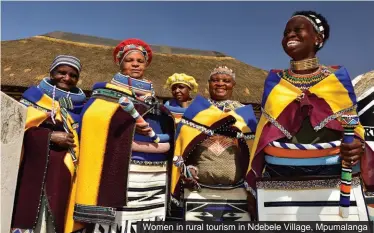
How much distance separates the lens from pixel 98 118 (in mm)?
2803

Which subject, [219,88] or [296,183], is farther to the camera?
[219,88]

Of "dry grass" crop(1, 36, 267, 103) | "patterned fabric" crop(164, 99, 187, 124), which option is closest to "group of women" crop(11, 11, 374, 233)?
"patterned fabric" crop(164, 99, 187, 124)

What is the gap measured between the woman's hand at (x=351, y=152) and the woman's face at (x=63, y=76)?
2204mm

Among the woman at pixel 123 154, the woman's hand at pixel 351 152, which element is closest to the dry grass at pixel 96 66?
the woman at pixel 123 154

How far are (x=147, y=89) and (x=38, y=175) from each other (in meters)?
1.07

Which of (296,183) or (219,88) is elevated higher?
(219,88)

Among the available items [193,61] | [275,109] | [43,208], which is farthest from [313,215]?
[193,61]

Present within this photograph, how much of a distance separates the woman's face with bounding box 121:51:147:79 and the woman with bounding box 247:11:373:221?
3.51 feet

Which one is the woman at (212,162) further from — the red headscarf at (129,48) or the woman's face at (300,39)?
the woman's face at (300,39)

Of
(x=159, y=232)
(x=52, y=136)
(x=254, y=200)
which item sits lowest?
(x=159, y=232)

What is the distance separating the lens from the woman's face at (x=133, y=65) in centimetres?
303

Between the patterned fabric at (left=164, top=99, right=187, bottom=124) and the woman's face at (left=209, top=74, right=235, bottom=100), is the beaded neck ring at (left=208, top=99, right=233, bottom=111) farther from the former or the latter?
the patterned fabric at (left=164, top=99, right=187, bottom=124)

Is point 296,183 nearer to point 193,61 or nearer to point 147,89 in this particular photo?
point 147,89

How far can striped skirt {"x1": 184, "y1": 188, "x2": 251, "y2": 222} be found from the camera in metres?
3.22
